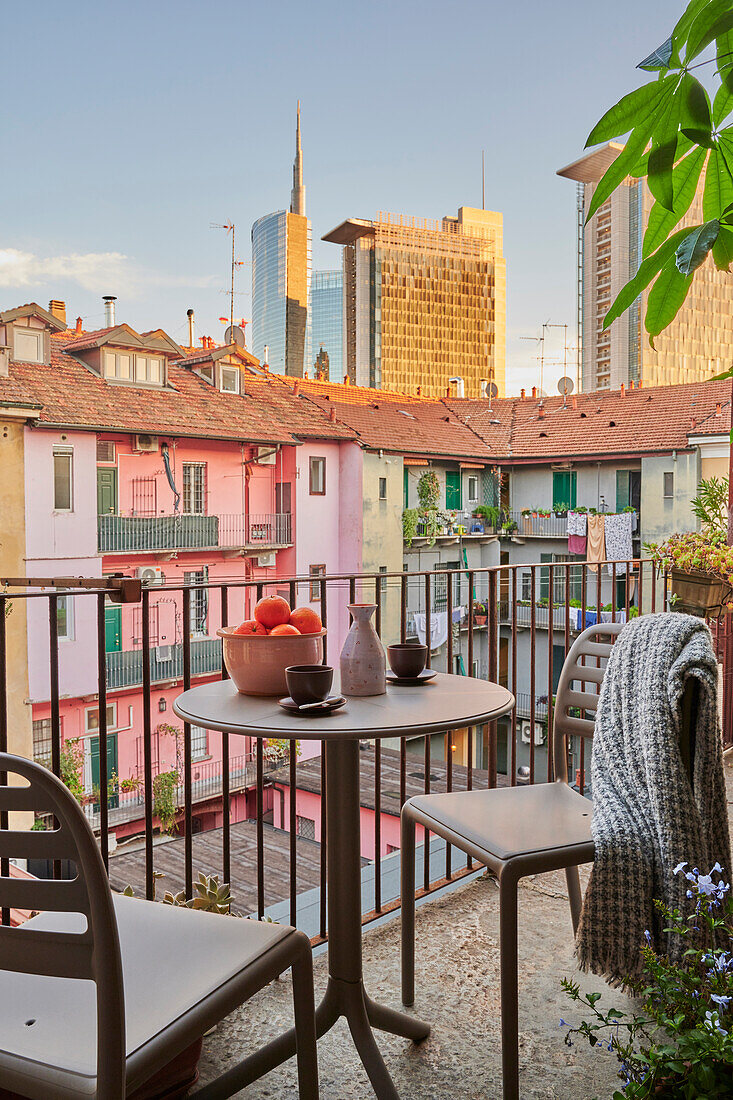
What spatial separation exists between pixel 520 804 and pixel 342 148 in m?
52.1

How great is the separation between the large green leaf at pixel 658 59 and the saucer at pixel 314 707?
1.12m

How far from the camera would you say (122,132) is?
105 feet

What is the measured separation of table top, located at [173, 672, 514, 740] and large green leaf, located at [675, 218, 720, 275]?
935 millimetres

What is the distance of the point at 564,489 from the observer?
65.8ft

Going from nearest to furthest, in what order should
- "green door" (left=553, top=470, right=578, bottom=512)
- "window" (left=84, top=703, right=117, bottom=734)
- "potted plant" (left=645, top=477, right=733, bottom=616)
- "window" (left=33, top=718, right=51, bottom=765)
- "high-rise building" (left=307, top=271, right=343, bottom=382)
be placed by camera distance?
"potted plant" (left=645, top=477, right=733, bottom=616), "window" (left=33, top=718, right=51, bottom=765), "window" (left=84, top=703, right=117, bottom=734), "green door" (left=553, top=470, right=578, bottom=512), "high-rise building" (left=307, top=271, right=343, bottom=382)

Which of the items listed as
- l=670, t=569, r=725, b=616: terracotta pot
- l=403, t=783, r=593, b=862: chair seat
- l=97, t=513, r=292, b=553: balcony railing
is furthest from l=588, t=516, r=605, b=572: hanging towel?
l=403, t=783, r=593, b=862: chair seat

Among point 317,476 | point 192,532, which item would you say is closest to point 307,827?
point 192,532

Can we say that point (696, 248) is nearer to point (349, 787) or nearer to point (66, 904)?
point (66, 904)

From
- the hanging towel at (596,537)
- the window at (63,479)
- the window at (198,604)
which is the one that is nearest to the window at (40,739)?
the window at (198,604)

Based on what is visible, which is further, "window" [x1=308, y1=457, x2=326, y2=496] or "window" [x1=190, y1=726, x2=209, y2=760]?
"window" [x1=308, y1=457, x2=326, y2=496]

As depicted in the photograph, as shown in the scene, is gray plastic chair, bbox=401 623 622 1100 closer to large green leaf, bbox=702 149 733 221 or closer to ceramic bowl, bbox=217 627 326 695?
ceramic bowl, bbox=217 627 326 695

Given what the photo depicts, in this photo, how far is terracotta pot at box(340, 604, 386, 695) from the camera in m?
1.64

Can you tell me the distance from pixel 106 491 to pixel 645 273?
15962mm

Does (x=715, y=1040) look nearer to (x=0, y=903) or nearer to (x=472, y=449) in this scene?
(x=0, y=903)
